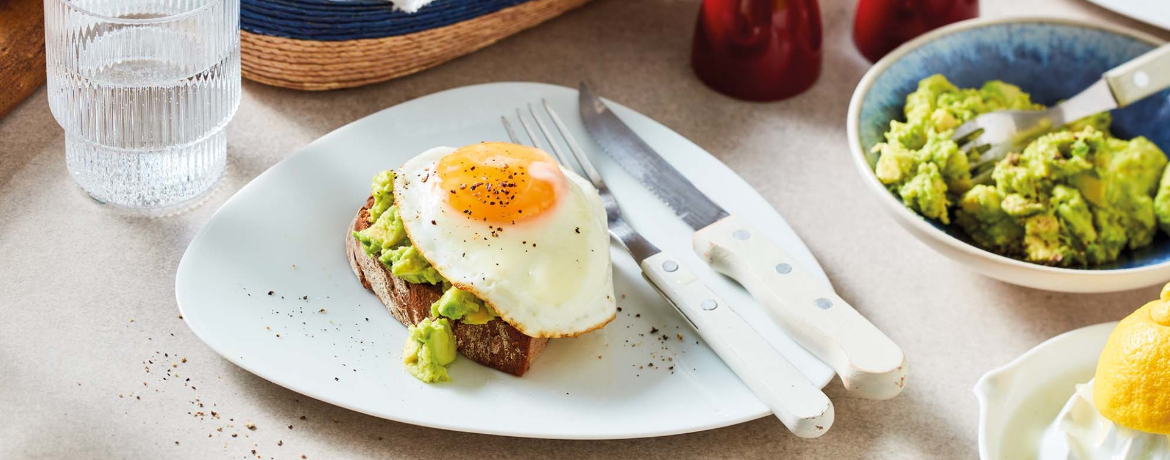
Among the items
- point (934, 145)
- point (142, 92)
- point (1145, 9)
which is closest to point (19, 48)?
point (142, 92)

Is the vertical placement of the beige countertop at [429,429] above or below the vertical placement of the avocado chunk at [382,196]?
below

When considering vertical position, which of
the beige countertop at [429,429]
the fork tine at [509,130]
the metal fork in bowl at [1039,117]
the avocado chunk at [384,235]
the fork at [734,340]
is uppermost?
the metal fork in bowl at [1039,117]

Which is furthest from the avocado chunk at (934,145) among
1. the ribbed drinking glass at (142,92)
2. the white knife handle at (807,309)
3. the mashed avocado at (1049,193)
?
the ribbed drinking glass at (142,92)

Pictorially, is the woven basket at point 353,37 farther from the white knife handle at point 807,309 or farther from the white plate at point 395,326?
the white knife handle at point 807,309

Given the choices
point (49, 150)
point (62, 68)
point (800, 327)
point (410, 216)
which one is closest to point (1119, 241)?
point (800, 327)

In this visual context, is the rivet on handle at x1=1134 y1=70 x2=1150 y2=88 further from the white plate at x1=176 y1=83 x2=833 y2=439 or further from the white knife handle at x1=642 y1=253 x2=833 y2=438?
the white knife handle at x1=642 y1=253 x2=833 y2=438

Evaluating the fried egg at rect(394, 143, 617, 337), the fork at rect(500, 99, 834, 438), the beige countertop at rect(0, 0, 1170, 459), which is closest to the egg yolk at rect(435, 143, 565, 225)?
the fried egg at rect(394, 143, 617, 337)

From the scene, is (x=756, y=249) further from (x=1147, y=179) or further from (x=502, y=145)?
(x=1147, y=179)
